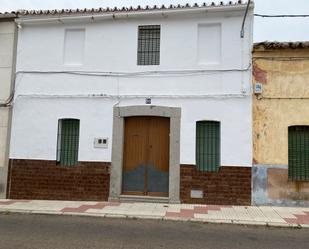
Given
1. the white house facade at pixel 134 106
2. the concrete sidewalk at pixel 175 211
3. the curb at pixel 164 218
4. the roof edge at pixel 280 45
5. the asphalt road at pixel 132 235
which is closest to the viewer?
the asphalt road at pixel 132 235

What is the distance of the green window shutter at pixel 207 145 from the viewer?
11.1 meters

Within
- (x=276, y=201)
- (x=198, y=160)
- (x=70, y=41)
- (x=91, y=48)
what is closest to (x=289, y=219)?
(x=276, y=201)

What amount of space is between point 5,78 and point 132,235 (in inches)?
304

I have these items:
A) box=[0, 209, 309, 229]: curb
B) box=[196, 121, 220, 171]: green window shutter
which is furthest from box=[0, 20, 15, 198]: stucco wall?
box=[196, 121, 220, 171]: green window shutter

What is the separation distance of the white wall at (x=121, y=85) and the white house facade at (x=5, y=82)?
24cm

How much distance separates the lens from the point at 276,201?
10648 millimetres

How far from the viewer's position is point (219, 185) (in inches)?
428

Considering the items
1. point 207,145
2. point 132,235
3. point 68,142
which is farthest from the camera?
point 68,142

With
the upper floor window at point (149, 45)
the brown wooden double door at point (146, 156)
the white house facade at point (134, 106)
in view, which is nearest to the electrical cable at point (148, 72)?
the white house facade at point (134, 106)

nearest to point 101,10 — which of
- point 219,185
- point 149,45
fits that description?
point 149,45

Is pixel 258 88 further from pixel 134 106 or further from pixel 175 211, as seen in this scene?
pixel 175 211

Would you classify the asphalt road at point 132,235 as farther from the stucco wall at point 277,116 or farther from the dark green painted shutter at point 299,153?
the dark green painted shutter at point 299,153

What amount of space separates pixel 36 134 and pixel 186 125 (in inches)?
194

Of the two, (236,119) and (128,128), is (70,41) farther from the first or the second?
(236,119)
